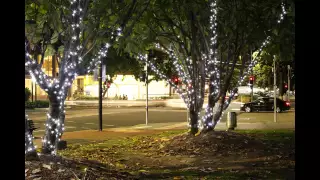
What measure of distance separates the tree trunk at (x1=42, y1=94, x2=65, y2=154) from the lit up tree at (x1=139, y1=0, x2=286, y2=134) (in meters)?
→ 5.56

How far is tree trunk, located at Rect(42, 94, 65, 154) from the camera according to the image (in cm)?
950

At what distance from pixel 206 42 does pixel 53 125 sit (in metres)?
6.69

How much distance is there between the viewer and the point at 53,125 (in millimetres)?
9570

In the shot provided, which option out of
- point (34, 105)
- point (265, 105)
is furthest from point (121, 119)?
point (34, 105)

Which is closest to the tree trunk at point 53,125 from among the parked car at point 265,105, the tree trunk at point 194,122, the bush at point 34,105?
the tree trunk at point 194,122

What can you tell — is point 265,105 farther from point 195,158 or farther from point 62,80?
point 62,80

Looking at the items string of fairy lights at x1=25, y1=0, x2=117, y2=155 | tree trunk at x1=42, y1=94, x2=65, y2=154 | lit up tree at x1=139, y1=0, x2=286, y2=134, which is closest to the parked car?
lit up tree at x1=139, y1=0, x2=286, y2=134

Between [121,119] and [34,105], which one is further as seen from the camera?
[34,105]

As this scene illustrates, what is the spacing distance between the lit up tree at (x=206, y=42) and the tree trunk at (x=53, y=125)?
5.56 meters

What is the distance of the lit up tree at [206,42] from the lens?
14047mm
